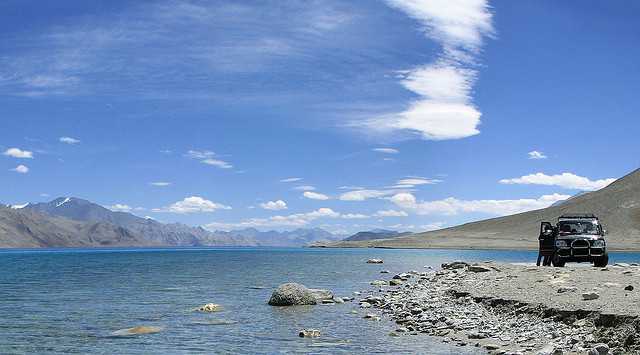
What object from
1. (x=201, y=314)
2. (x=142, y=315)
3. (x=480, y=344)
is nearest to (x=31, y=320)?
(x=142, y=315)

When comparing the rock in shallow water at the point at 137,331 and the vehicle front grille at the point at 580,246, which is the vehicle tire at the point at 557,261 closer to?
the vehicle front grille at the point at 580,246

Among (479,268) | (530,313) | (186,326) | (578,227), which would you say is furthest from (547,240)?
(186,326)

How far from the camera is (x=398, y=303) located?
106 ft

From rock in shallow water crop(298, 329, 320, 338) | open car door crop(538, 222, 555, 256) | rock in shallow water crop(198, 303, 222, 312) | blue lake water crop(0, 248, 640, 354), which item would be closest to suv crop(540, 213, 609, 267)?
open car door crop(538, 222, 555, 256)

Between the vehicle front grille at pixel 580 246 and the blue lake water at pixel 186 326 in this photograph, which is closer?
the blue lake water at pixel 186 326

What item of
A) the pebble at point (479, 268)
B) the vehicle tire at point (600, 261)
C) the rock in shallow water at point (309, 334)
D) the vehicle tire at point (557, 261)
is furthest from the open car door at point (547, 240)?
the rock in shallow water at point (309, 334)

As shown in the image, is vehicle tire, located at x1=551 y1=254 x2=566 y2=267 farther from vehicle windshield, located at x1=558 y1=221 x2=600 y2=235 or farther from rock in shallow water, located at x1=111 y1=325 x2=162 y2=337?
rock in shallow water, located at x1=111 y1=325 x2=162 y2=337

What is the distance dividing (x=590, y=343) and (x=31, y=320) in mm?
23911

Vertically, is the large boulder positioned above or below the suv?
below

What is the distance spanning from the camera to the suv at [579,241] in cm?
4391

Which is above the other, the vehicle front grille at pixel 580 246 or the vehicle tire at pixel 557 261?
the vehicle front grille at pixel 580 246

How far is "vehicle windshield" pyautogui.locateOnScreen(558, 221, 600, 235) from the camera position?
4412cm

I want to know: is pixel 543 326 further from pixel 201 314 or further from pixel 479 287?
pixel 201 314

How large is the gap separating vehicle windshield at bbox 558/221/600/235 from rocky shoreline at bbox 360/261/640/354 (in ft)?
26.2
